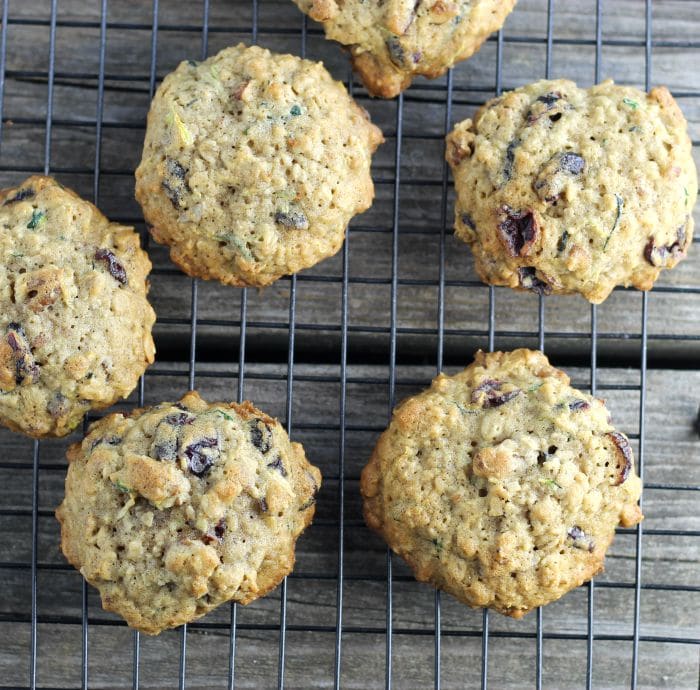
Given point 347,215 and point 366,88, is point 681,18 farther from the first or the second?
point 347,215

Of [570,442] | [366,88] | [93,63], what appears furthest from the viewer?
[93,63]

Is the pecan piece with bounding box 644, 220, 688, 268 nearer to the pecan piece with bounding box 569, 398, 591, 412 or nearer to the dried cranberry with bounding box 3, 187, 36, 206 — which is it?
the pecan piece with bounding box 569, 398, 591, 412

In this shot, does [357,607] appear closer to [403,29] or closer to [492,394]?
[492,394]

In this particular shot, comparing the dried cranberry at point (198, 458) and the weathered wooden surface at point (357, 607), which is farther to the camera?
the weathered wooden surface at point (357, 607)

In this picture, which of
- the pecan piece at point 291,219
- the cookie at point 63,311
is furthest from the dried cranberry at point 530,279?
the cookie at point 63,311

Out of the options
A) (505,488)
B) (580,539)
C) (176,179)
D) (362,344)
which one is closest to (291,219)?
(176,179)

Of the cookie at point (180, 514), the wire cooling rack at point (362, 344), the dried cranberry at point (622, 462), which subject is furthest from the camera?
the wire cooling rack at point (362, 344)

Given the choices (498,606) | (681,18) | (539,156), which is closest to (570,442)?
(498,606)

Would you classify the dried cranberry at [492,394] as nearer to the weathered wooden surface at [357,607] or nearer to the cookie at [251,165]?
the weathered wooden surface at [357,607]
